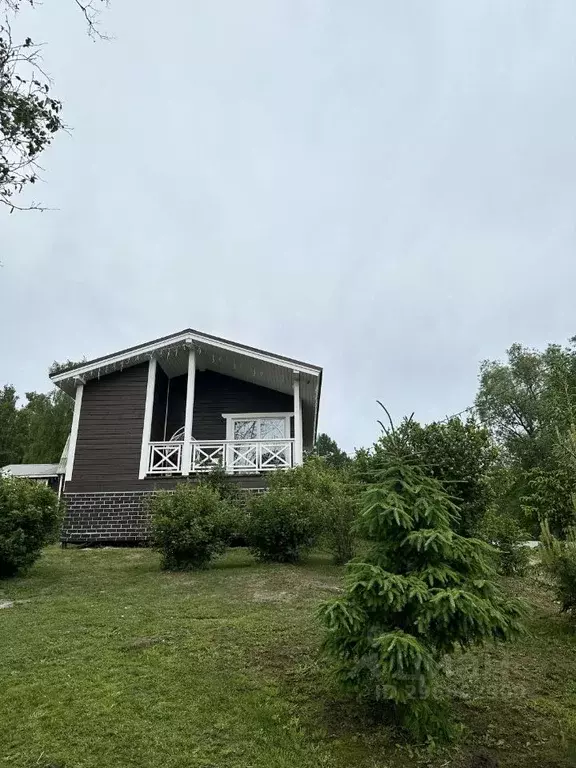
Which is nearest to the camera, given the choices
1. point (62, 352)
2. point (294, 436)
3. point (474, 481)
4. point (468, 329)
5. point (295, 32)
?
point (474, 481)

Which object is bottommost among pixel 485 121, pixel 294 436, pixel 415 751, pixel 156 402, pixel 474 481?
pixel 415 751

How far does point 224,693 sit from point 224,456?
1017 cm

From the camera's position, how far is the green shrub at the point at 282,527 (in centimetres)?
956

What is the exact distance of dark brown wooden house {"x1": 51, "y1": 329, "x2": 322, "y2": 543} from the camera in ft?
44.4

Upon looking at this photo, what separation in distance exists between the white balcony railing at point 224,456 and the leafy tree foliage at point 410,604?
9.95 meters

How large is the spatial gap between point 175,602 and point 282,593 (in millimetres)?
1460

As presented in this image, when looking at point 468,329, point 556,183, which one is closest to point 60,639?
point 556,183

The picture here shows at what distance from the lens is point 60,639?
559 cm

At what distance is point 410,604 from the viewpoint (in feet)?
12.1

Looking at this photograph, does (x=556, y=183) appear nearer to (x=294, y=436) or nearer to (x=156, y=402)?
(x=294, y=436)

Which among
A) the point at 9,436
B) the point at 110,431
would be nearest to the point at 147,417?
the point at 110,431

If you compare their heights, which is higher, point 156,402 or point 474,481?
point 156,402

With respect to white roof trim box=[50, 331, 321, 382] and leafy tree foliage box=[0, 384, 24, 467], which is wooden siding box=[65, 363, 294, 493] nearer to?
white roof trim box=[50, 331, 321, 382]

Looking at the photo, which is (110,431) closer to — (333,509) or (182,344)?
(182,344)
